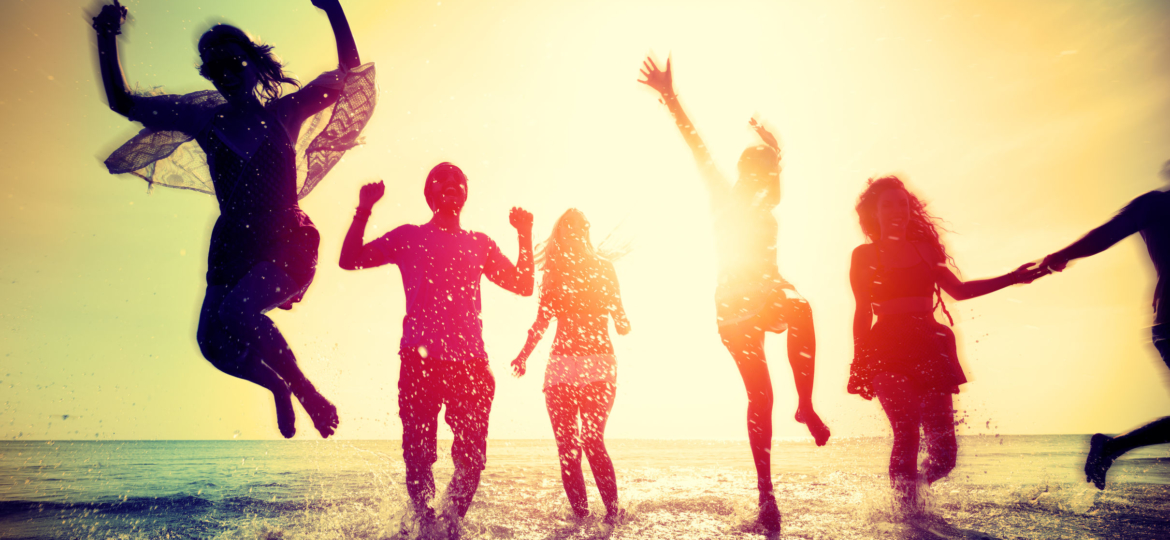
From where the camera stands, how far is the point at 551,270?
13.1 feet

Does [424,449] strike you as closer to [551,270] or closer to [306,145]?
[551,270]

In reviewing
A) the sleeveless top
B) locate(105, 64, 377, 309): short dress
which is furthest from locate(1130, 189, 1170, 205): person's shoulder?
locate(105, 64, 377, 309): short dress

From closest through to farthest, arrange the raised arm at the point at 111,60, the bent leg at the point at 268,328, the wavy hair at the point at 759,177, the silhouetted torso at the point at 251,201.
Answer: the bent leg at the point at 268,328, the silhouetted torso at the point at 251,201, the raised arm at the point at 111,60, the wavy hair at the point at 759,177

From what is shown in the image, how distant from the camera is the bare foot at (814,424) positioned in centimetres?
296

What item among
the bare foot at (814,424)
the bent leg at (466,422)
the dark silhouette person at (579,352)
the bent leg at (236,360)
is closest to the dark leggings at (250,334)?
the bent leg at (236,360)

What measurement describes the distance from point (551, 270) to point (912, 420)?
3047 millimetres

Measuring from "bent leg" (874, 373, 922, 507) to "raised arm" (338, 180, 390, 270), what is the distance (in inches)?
156

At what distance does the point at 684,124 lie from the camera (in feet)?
11.9

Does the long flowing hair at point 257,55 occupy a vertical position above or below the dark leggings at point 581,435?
above

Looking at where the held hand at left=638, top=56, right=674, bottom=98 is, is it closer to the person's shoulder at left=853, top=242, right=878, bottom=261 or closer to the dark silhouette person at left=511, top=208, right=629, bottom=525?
the dark silhouette person at left=511, top=208, right=629, bottom=525

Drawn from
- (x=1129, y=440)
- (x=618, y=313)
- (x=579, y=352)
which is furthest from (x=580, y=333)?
(x=1129, y=440)

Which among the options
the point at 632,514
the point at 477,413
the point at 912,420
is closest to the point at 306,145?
the point at 477,413

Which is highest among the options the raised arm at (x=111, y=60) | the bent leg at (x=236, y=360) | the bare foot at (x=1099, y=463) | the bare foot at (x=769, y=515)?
the raised arm at (x=111, y=60)

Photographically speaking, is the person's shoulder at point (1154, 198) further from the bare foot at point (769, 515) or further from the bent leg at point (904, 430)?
the bare foot at point (769, 515)
